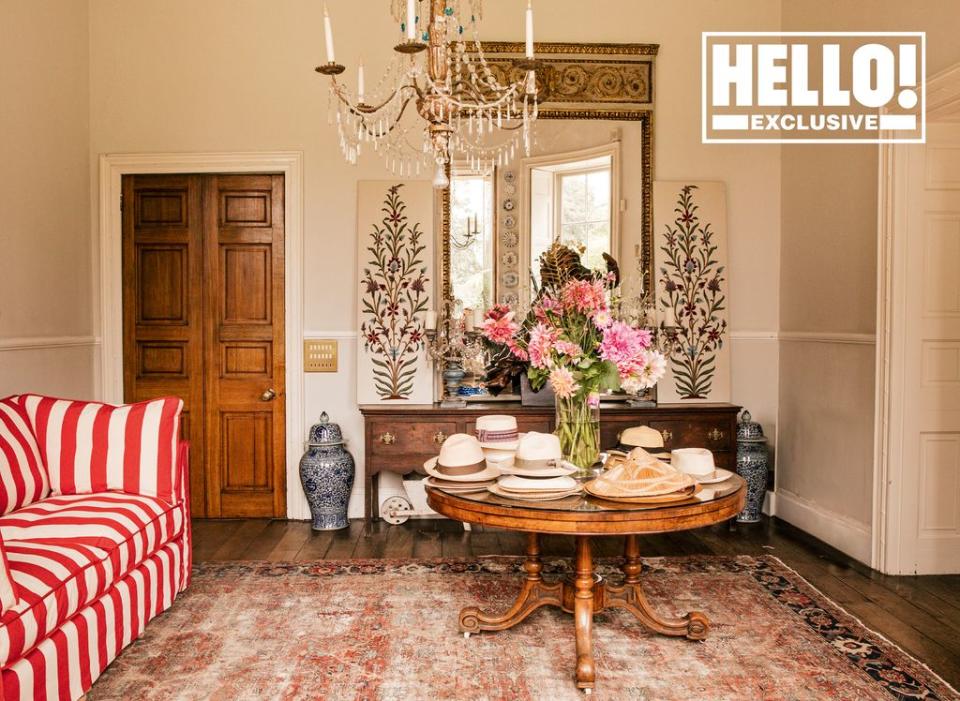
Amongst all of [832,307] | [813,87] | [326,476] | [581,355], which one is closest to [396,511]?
[326,476]

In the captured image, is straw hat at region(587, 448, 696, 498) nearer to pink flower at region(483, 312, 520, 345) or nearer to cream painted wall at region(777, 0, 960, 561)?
pink flower at region(483, 312, 520, 345)

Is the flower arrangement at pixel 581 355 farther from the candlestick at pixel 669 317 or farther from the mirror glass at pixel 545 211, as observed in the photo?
the candlestick at pixel 669 317

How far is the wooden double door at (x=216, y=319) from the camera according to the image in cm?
490

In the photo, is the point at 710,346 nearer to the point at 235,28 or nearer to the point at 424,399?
the point at 424,399

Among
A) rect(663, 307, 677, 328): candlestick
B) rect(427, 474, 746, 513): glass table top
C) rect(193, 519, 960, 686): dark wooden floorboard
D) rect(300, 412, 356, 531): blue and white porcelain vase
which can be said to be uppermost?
rect(663, 307, 677, 328): candlestick

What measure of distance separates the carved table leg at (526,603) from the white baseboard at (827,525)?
6.20 feet

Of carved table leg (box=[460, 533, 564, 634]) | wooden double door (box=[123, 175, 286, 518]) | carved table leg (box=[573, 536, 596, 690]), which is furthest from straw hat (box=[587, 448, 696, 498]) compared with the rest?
wooden double door (box=[123, 175, 286, 518])

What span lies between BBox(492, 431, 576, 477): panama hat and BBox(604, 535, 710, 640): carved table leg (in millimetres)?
521

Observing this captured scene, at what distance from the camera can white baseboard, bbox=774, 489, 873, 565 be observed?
399 centimetres

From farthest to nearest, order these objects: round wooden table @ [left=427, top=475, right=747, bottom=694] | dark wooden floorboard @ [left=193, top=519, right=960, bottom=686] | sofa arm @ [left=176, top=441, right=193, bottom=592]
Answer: sofa arm @ [left=176, top=441, right=193, bottom=592]
dark wooden floorboard @ [left=193, top=519, right=960, bottom=686]
round wooden table @ [left=427, top=475, right=747, bottom=694]

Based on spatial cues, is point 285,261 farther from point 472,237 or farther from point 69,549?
point 69,549

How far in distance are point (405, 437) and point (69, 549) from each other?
2.17m

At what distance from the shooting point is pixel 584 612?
266 cm

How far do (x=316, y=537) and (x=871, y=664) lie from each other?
2906 mm
